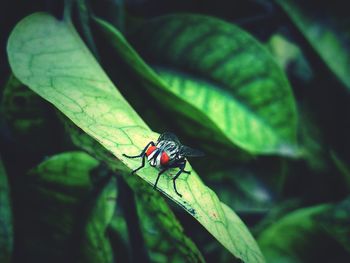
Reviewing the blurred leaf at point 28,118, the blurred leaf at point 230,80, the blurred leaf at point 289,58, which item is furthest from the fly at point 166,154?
the blurred leaf at point 289,58

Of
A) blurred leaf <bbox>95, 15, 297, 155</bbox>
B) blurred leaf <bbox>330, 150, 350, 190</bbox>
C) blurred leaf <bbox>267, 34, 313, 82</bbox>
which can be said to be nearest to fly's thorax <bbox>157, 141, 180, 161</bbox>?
blurred leaf <bbox>95, 15, 297, 155</bbox>

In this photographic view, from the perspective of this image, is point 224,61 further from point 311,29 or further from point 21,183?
point 21,183

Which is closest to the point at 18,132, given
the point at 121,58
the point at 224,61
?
the point at 121,58

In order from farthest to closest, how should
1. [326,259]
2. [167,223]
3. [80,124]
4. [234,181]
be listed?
[234,181] → [326,259] → [167,223] → [80,124]

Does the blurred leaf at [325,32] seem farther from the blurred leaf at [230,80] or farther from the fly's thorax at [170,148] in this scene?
the fly's thorax at [170,148]

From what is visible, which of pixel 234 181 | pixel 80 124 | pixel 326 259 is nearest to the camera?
pixel 80 124

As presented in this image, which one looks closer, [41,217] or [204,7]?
[41,217]

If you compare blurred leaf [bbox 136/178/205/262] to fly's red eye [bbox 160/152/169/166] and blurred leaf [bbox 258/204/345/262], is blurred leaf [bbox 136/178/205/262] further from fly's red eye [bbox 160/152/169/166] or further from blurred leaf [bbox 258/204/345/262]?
blurred leaf [bbox 258/204/345/262]

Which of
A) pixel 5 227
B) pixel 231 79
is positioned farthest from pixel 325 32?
pixel 5 227
